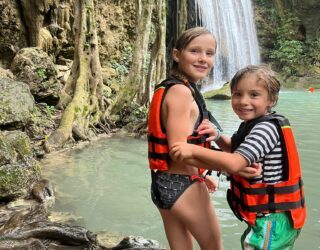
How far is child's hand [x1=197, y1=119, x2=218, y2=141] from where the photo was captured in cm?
204

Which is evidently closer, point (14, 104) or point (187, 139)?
point (187, 139)

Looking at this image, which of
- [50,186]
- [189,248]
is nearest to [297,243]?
[189,248]

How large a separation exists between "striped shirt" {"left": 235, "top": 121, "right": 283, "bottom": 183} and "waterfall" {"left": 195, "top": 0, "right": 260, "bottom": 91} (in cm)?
1994

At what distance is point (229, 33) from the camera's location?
2391 cm

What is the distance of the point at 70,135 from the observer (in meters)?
7.66

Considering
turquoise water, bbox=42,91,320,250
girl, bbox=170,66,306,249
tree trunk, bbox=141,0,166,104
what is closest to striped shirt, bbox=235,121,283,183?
girl, bbox=170,66,306,249

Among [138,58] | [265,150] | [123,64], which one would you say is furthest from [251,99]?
[123,64]

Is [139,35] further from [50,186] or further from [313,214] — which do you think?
[313,214]

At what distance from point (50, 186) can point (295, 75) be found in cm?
2194

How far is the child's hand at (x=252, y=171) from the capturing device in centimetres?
183

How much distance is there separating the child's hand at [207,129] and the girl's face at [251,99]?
16cm

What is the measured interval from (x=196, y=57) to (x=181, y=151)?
518 millimetres

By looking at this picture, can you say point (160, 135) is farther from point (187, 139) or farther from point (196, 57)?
point (196, 57)

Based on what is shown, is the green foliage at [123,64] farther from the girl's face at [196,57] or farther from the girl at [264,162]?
the girl at [264,162]
